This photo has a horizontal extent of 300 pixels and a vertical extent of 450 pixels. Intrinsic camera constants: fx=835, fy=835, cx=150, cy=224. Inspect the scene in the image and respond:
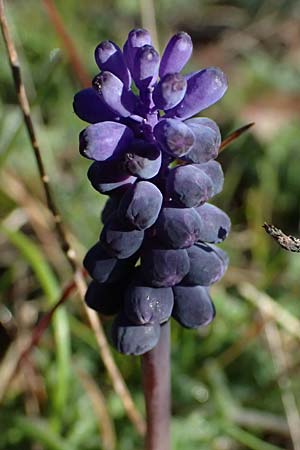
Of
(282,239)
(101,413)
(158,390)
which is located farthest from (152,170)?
(101,413)

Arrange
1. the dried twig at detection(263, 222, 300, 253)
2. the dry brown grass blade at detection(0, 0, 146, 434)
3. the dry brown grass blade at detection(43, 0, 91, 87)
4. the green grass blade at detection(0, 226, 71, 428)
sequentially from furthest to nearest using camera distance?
1. the dry brown grass blade at detection(43, 0, 91, 87)
2. the green grass blade at detection(0, 226, 71, 428)
3. the dry brown grass blade at detection(0, 0, 146, 434)
4. the dried twig at detection(263, 222, 300, 253)

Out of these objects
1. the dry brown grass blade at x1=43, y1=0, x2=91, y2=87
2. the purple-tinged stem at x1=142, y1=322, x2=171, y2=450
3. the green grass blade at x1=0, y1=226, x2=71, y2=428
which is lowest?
the green grass blade at x1=0, y1=226, x2=71, y2=428

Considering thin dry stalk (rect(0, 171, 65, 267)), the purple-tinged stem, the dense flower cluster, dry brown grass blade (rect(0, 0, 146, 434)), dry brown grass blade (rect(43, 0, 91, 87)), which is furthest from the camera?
thin dry stalk (rect(0, 171, 65, 267))

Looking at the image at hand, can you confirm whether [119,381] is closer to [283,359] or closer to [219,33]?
[283,359]

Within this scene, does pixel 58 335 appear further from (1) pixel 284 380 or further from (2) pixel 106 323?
(1) pixel 284 380

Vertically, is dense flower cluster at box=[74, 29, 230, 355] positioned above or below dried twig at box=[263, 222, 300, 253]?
above

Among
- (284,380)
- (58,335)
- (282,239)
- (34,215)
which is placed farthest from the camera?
(34,215)

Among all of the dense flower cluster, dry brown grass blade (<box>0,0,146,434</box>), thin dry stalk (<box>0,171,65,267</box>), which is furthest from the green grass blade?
the dense flower cluster

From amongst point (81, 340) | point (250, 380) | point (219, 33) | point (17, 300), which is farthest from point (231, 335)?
point (219, 33)

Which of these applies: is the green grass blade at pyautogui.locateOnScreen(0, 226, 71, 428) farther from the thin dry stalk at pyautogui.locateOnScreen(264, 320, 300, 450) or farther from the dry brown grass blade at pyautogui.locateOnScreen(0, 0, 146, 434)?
the thin dry stalk at pyautogui.locateOnScreen(264, 320, 300, 450)
